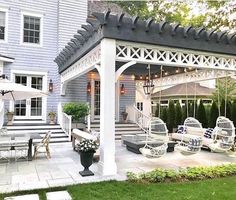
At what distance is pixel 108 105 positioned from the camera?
6301 mm

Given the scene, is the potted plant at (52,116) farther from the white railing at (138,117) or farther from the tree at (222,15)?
the tree at (222,15)

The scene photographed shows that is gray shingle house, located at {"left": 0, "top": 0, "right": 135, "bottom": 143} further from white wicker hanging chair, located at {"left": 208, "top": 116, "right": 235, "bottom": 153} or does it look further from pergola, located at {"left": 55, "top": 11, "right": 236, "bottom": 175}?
white wicker hanging chair, located at {"left": 208, "top": 116, "right": 235, "bottom": 153}

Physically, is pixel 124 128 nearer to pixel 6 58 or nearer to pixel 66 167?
pixel 6 58

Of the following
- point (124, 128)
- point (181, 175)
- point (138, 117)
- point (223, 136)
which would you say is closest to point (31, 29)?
point (124, 128)

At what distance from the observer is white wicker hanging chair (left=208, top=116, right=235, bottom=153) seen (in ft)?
24.5

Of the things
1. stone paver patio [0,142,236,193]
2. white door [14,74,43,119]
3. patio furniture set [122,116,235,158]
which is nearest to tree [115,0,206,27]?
white door [14,74,43,119]

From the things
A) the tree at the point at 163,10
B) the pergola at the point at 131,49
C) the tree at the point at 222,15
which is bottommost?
the pergola at the point at 131,49

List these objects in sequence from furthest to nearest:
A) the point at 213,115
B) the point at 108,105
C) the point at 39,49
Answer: the point at 39,49 < the point at 213,115 < the point at 108,105

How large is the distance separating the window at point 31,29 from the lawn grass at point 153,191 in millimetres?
9827

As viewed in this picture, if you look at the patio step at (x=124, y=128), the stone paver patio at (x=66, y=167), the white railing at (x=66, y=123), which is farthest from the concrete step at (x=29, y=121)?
the stone paver patio at (x=66, y=167)

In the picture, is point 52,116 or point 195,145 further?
point 52,116

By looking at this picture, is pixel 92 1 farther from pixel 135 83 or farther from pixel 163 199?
pixel 163 199

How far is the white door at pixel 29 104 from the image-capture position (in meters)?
12.7

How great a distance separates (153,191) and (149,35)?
151 inches
